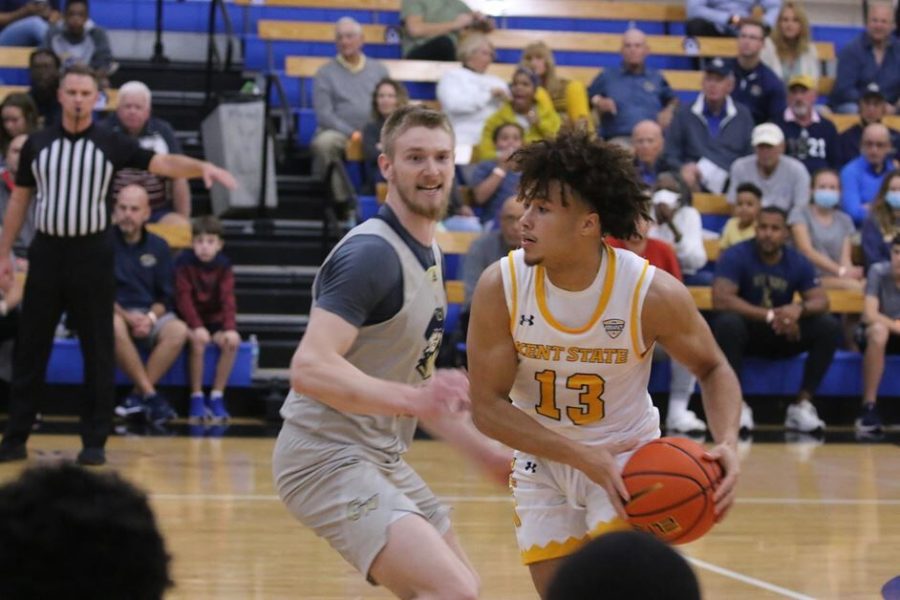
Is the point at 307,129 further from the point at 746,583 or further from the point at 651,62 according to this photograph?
the point at 746,583

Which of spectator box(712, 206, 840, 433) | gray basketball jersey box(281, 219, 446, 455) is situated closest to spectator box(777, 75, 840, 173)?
spectator box(712, 206, 840, 433)

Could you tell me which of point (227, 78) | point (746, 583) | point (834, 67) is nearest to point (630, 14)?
point (834, 67)

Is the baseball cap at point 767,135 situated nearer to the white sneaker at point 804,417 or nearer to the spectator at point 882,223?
the spectator at point 882,223

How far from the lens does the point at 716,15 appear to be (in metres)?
14.5

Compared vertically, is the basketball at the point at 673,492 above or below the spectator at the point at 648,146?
below

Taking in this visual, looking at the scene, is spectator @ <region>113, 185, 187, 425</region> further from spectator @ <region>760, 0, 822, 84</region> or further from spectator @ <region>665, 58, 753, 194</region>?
spectator @ <region>760, 0, 822, 84</region>

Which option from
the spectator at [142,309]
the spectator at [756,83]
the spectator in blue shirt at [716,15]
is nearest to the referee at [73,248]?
the spectator at [142,309]

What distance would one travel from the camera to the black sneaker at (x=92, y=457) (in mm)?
7434

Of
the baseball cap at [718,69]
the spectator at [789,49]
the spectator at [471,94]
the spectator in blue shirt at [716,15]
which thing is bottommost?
the spectator at [471,94]

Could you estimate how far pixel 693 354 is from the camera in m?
3.80

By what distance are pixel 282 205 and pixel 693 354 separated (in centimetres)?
839

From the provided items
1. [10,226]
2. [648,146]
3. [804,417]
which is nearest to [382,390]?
[10,226]

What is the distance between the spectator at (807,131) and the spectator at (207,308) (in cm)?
526

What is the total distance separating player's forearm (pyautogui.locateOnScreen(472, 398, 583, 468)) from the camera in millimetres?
3609
